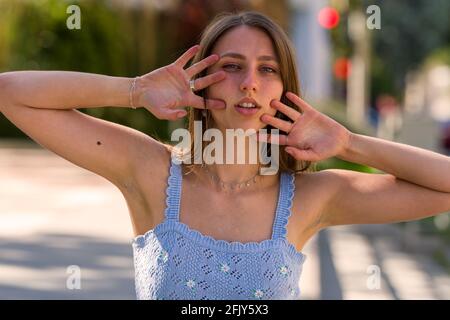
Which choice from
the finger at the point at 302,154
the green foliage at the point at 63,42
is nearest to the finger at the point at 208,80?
the finger at the point at 302,154

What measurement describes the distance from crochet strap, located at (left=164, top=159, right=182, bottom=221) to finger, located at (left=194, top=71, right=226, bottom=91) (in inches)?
9.8

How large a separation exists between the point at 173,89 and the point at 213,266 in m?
0.51

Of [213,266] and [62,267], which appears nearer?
[213,266]

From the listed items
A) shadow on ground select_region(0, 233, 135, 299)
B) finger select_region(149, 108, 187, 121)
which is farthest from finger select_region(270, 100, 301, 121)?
shadow on ground select_region(0, 233, 135, 299)

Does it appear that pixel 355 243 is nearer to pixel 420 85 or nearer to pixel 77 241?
pixel 77 241

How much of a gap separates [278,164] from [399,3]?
163ft

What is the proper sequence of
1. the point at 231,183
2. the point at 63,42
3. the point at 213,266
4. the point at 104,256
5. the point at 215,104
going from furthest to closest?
the point at 63,42, the point at 104,256, the point at 231,183, the point at 215,104, the point at 213,266

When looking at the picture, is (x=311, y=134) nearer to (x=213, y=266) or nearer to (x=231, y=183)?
(x=231, y=183)

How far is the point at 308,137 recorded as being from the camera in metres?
2.91

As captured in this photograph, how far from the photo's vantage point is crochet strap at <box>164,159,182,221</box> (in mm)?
2814

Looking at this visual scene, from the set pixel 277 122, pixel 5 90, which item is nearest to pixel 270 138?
pixel 277 122

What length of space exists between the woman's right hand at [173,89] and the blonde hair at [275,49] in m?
0.07

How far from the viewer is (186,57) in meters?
2.90

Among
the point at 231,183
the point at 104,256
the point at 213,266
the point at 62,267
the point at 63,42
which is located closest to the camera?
the point at 213,266
